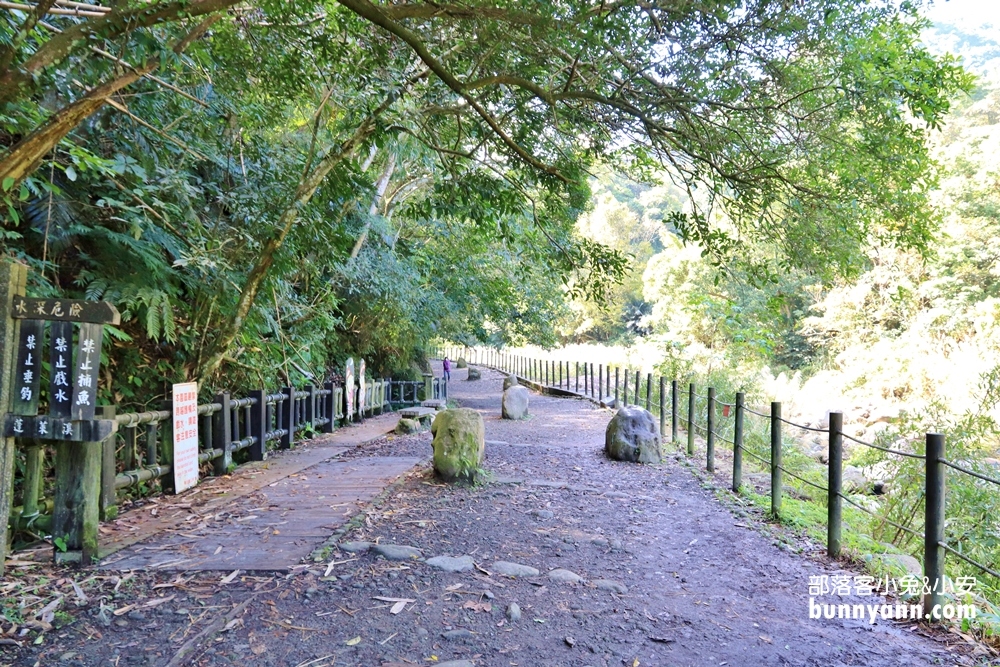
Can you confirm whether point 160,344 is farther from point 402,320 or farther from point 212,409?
point 402,320

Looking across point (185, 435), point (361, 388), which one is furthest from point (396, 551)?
point (361, 388)

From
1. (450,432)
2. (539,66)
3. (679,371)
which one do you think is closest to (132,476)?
(450,432)

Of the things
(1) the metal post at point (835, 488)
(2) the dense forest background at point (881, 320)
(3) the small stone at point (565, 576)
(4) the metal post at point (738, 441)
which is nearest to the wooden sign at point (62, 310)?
(3) the small stone at point (565, 576)

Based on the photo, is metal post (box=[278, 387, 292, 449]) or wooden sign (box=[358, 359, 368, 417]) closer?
metal post (box=[278, 387, 292, 449])

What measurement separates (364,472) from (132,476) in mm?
2373

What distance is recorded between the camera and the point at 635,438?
840 cm

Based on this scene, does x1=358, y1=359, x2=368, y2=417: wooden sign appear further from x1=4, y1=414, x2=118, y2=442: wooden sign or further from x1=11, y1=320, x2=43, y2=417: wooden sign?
x1=11, y1=320, x2=43, y2=417: wooden sign

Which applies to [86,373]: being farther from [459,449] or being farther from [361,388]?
[361,388]

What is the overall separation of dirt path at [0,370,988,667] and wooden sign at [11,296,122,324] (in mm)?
1523

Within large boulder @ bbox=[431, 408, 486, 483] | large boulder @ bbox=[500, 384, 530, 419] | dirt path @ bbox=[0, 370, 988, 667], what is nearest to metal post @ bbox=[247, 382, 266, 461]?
large boulder @ bbox=[431, 408, 486, 483]

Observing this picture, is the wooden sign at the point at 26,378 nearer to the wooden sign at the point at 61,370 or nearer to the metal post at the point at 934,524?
the wooden sign at the point at 61,370

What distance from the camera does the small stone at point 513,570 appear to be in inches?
159

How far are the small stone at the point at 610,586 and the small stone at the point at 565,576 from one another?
105 millimetres

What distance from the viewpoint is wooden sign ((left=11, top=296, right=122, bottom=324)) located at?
12.2 ft
